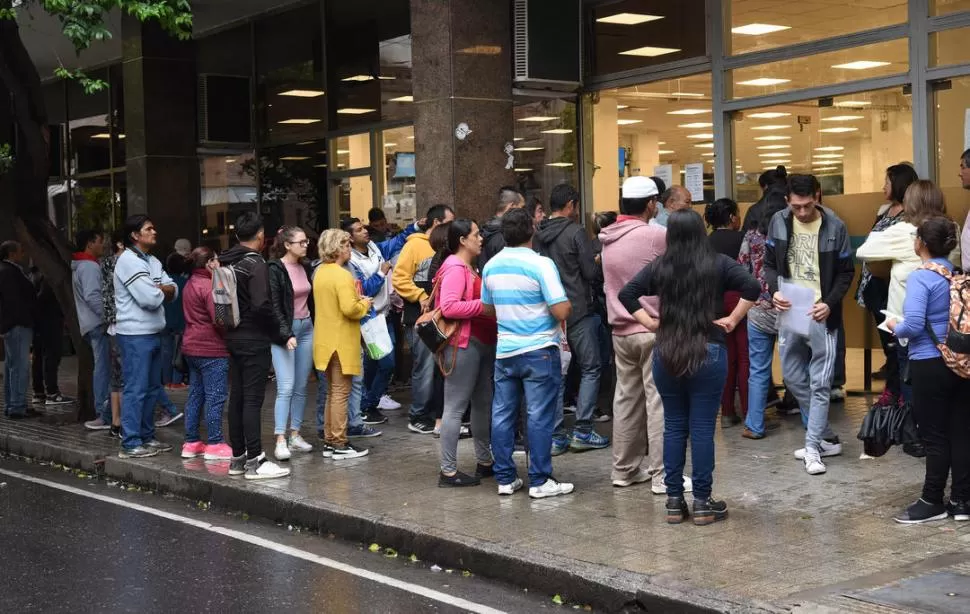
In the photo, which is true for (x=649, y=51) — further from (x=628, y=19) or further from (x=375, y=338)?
(x=375, y=338)

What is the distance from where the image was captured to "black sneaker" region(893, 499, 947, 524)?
7.17 m

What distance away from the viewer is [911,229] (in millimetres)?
8414

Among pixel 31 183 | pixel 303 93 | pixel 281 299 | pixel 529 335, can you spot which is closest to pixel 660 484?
pixel 529 335

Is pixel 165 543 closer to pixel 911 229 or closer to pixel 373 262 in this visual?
pixel 373 262

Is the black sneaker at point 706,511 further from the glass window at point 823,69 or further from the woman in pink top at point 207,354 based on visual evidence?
the glass window at point 823,69

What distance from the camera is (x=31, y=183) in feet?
45.0

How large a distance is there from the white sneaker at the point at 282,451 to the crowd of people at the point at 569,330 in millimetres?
13

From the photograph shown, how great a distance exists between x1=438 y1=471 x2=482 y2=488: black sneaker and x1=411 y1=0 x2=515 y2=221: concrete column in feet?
17.1

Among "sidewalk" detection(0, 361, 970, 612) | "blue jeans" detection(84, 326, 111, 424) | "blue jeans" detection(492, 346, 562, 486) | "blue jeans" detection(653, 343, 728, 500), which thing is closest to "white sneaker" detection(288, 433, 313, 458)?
"sidewalk" detection(0, 361, 970, 612)

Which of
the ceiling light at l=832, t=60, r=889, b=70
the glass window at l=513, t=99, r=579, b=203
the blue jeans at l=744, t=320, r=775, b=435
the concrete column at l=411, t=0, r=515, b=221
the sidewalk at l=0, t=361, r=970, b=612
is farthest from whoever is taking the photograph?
the glass window at l=513, t=99, r=579, b=203

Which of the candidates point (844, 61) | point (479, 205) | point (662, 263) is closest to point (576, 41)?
point (479, 205)

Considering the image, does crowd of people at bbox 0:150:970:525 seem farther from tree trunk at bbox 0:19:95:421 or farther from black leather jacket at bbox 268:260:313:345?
tree trunk at bbox 0:19:95:421

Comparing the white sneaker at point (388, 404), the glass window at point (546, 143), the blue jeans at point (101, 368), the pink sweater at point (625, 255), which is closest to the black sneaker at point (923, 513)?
the pink sweater at point (625, 255)

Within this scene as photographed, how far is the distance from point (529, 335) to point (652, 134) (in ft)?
20.7
